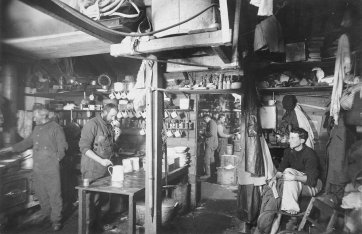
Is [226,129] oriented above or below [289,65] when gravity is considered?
below

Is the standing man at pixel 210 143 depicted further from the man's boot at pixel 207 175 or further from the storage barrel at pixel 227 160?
the storage barrel at pixel 227 160

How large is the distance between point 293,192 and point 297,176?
0.32 m

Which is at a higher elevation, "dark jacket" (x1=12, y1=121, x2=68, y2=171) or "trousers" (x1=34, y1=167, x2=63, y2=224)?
"dark jacket" (x1=12, y1=121, x2=68, y2=171)

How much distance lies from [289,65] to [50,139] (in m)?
5.90

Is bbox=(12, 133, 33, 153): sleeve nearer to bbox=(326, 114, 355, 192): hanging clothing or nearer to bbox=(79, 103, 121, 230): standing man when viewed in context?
bbox=(79, 103, 121, 230): standing man

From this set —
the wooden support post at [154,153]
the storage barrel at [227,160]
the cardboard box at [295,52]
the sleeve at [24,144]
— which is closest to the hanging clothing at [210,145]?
the storage barrel at [227,160]

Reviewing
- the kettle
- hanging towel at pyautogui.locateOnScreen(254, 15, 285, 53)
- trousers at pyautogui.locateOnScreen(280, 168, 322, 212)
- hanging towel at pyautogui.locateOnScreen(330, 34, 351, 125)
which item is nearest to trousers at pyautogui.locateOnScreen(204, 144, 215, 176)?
trousers at pyautogui.locateOnScreen(280, 168, 322, 212)

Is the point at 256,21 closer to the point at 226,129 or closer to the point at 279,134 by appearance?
the point at 279,134

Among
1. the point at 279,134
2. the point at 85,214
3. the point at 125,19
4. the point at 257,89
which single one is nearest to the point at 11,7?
the point at 125,19

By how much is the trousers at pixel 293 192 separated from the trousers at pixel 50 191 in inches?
194

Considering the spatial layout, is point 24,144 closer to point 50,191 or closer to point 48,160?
point 48,160

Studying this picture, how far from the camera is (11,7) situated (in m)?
5.69

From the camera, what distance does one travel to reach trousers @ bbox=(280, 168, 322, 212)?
4809 millimetres

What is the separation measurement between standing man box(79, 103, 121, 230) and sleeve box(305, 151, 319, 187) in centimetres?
411
